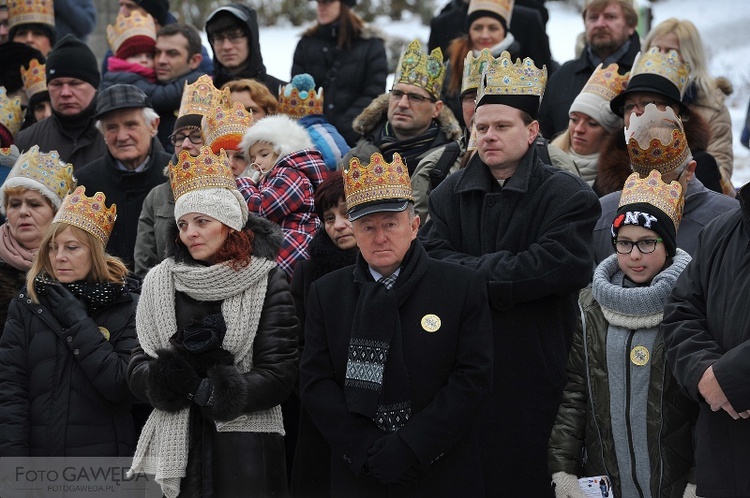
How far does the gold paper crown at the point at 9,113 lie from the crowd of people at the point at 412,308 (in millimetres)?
1663

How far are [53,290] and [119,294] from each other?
1.08 feet

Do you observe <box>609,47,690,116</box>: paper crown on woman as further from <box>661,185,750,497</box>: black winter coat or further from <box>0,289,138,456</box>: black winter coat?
<box>0,289,138,456</box>: black winter coat

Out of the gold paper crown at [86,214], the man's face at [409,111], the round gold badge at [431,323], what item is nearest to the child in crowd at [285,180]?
the man's face at [409,111]

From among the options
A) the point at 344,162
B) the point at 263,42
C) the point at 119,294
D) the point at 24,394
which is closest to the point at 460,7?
the point at 344,162

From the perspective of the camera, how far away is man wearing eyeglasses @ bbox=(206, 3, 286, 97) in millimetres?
8461

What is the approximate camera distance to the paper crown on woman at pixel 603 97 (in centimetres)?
695

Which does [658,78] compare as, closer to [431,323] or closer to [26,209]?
[431,323]

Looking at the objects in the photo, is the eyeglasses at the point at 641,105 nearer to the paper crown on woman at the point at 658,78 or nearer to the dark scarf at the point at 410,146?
the paper crown on woman at the point at 658,78

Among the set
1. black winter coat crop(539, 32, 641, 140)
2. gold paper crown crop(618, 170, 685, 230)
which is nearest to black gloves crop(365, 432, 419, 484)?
gold paper crown crop(618, 170, 685, 230)

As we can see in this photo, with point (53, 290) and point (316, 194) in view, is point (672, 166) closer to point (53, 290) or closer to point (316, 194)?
point (316, 194)

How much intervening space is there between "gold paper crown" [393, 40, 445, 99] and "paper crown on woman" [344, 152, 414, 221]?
2.25 metres

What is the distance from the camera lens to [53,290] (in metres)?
5.75

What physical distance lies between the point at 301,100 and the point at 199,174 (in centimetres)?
217

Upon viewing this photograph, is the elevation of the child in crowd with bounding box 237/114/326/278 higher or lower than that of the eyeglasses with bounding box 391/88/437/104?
lower
